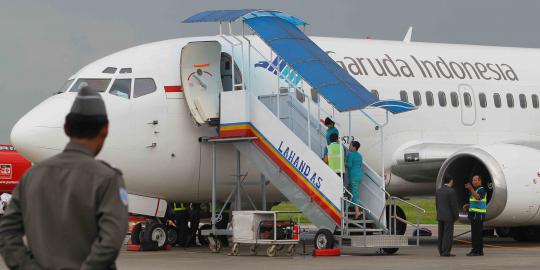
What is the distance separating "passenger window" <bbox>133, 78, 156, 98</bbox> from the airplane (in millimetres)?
18

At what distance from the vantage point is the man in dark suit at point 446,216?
17.9 meters

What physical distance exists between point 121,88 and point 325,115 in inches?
162

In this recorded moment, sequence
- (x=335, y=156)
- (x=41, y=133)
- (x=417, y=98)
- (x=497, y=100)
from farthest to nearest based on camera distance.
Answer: (x=497, y=100), (x=417, y=98), (x=335, y=156), (x=41, y=133)

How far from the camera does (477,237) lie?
59.9 feet

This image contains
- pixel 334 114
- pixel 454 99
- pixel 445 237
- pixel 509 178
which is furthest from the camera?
pixel 454 99

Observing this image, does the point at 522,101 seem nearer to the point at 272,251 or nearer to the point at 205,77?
the point at 205,77

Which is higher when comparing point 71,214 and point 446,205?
point 446,205

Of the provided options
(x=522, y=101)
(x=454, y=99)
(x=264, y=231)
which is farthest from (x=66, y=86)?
(x=522, y=101)

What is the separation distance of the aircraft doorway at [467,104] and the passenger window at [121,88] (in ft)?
25.4

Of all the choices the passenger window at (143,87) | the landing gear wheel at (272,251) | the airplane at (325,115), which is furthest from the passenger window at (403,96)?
the passenger window at (143,87)

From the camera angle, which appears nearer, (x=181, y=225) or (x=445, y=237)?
(x=445, y=237)

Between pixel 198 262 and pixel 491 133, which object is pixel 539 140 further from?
pixel 198 262

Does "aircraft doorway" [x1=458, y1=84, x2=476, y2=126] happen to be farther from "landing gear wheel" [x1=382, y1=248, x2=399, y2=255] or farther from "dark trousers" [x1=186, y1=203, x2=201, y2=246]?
"dark trousers" [x1=186, y1=203, x2=201, y2=246]

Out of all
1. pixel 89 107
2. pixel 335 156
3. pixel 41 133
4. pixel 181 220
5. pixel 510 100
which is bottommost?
pixel 181 220
